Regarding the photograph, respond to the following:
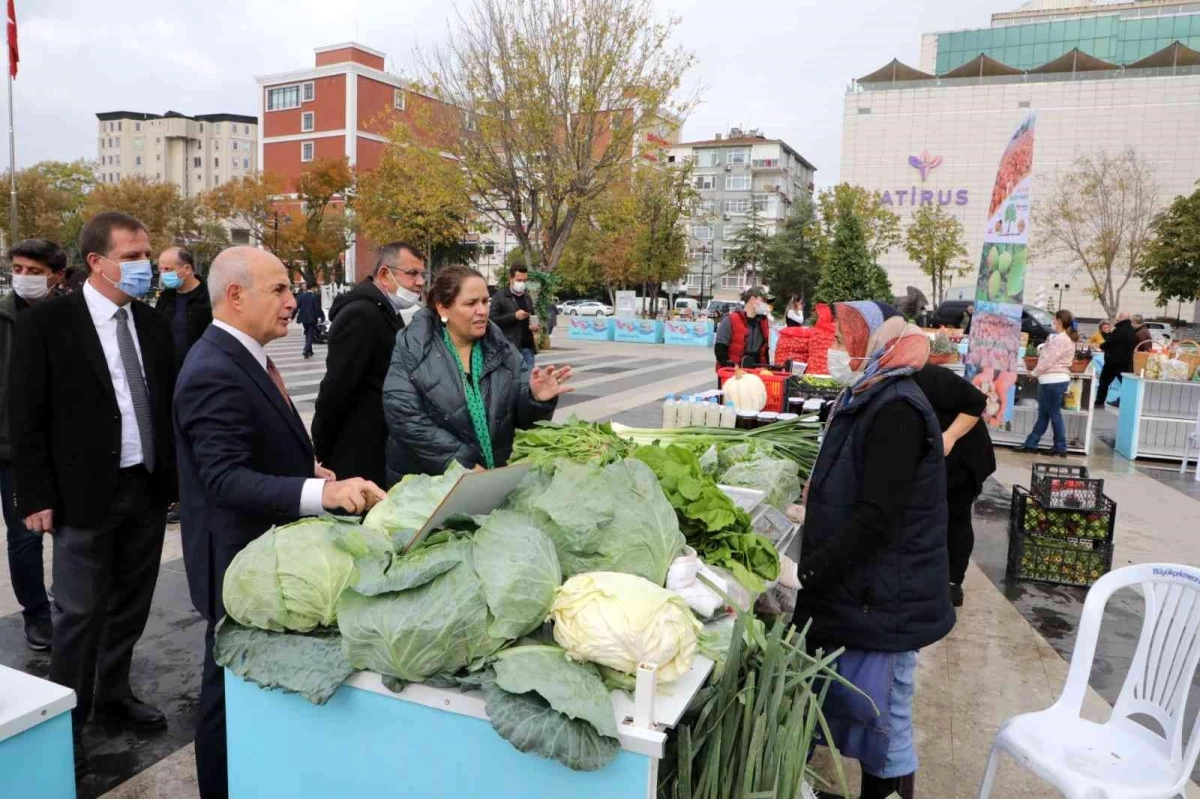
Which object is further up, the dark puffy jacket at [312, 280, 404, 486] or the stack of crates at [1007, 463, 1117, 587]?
the dark puffy jacket at [312, 280, 404, 486]

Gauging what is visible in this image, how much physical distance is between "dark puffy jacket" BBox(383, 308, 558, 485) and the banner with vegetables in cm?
676

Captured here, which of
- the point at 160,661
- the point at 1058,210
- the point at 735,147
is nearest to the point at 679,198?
the point at 1058,210

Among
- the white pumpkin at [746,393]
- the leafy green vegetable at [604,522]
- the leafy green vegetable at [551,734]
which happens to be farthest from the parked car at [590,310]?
the leafy green vegetable at [551,734]

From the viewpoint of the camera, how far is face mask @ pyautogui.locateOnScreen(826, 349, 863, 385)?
9.03 feet

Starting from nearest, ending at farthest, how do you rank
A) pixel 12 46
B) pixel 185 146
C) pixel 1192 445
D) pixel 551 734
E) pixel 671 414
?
1. pixel 551 734
2. pixel 671 414
3. pixel 1192 445
4. pixel 12 46
5. pixel 185 146

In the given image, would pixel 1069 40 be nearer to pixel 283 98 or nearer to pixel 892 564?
pixel 283 98

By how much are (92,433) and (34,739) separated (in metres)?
1.51

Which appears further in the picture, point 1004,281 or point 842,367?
point 1004,281

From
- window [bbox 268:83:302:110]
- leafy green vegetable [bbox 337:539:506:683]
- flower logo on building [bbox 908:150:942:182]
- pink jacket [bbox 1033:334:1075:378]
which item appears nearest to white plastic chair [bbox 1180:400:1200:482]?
pink jacket [bbox 1033:334:1075:378]

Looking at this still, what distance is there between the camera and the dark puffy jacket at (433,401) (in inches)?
135

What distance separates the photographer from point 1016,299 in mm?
8570

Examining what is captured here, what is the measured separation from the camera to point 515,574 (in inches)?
65.2

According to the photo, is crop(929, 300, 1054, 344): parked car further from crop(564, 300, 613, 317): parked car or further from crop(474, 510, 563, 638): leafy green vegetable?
crop(564, 300, 613, 317): parked car

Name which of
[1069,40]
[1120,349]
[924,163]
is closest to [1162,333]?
[1120,349]
